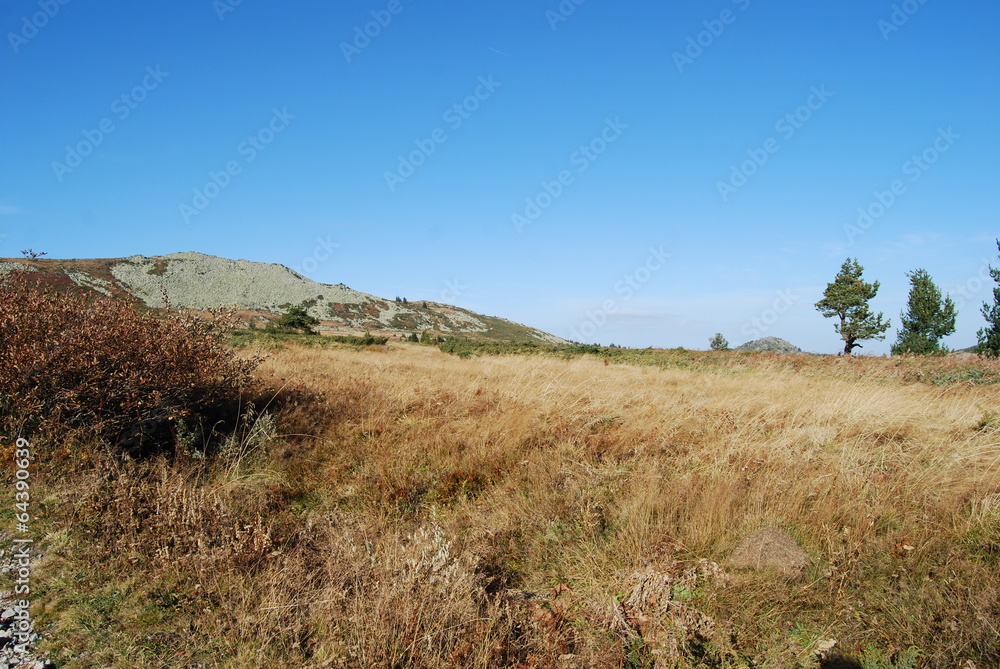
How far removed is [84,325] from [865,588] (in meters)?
6.13

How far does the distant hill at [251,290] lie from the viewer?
47.2 metres

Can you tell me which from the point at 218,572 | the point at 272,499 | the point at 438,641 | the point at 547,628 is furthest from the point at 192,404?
the point at 547,628

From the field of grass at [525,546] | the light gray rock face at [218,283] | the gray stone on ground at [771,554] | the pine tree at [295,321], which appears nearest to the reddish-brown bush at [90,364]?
the field of grass at [525,546]

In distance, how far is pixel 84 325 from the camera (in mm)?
4215

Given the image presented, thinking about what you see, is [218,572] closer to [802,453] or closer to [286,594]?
[286,594]

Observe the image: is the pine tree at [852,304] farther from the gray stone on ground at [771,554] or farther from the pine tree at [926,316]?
the gray stone on ground at [771,554]

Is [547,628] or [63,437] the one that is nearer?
[547,628]

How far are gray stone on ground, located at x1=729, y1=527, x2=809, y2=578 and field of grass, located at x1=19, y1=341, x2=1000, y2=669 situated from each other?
7 cm

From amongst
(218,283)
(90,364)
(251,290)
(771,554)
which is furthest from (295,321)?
(218,283)

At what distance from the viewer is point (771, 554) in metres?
2.92

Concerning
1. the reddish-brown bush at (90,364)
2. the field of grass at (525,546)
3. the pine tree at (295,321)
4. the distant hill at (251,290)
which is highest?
the distant hill at (251,290)

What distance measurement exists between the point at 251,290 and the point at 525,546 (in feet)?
199

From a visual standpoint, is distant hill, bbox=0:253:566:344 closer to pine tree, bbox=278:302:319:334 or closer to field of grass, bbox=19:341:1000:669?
pine tree, bbox=278:302:319:334

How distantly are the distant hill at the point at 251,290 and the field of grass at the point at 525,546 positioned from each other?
40.8 metres
